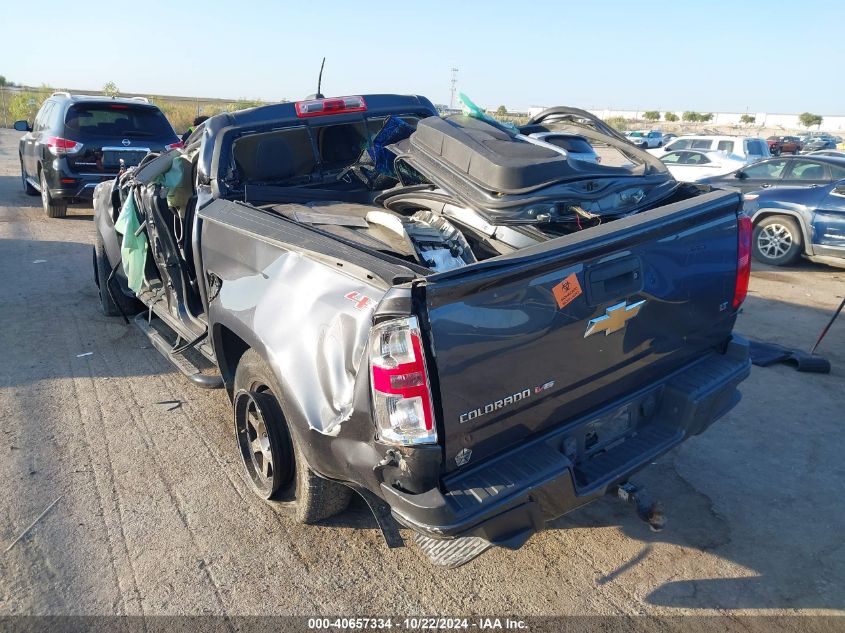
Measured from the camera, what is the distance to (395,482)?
2.40 meters

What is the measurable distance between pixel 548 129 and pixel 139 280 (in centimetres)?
330

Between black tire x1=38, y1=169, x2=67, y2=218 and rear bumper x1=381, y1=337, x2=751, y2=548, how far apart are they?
1070 cm

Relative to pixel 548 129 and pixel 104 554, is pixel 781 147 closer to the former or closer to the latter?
pixel 548 129

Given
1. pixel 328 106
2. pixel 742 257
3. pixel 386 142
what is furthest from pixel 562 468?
pixel 328 106

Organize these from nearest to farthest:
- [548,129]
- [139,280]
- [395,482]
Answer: [395,482]
[548,129]
[139,280]

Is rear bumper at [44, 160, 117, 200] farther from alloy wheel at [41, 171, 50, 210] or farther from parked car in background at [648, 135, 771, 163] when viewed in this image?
parked car in background at [648, 135, 771, 163]

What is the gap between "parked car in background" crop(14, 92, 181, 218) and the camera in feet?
33.6

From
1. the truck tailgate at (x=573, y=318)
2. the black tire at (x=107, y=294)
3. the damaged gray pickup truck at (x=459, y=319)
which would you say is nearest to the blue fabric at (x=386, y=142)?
the damaged gray pickup truck at (x=459, y=319)

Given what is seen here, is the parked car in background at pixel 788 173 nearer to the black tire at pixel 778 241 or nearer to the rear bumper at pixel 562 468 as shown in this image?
the black tire at pixel 778 241

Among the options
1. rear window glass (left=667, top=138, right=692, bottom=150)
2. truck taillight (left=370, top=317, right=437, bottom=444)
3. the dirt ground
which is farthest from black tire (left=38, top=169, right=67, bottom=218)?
rear window glass (left=667, top=138, right=692, bottom=150)

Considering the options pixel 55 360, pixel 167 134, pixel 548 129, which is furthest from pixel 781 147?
pixel 55 360

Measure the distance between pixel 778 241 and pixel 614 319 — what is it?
303 inches

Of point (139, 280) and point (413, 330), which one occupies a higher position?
point (413, 330)

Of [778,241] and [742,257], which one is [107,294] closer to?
[742,257]
